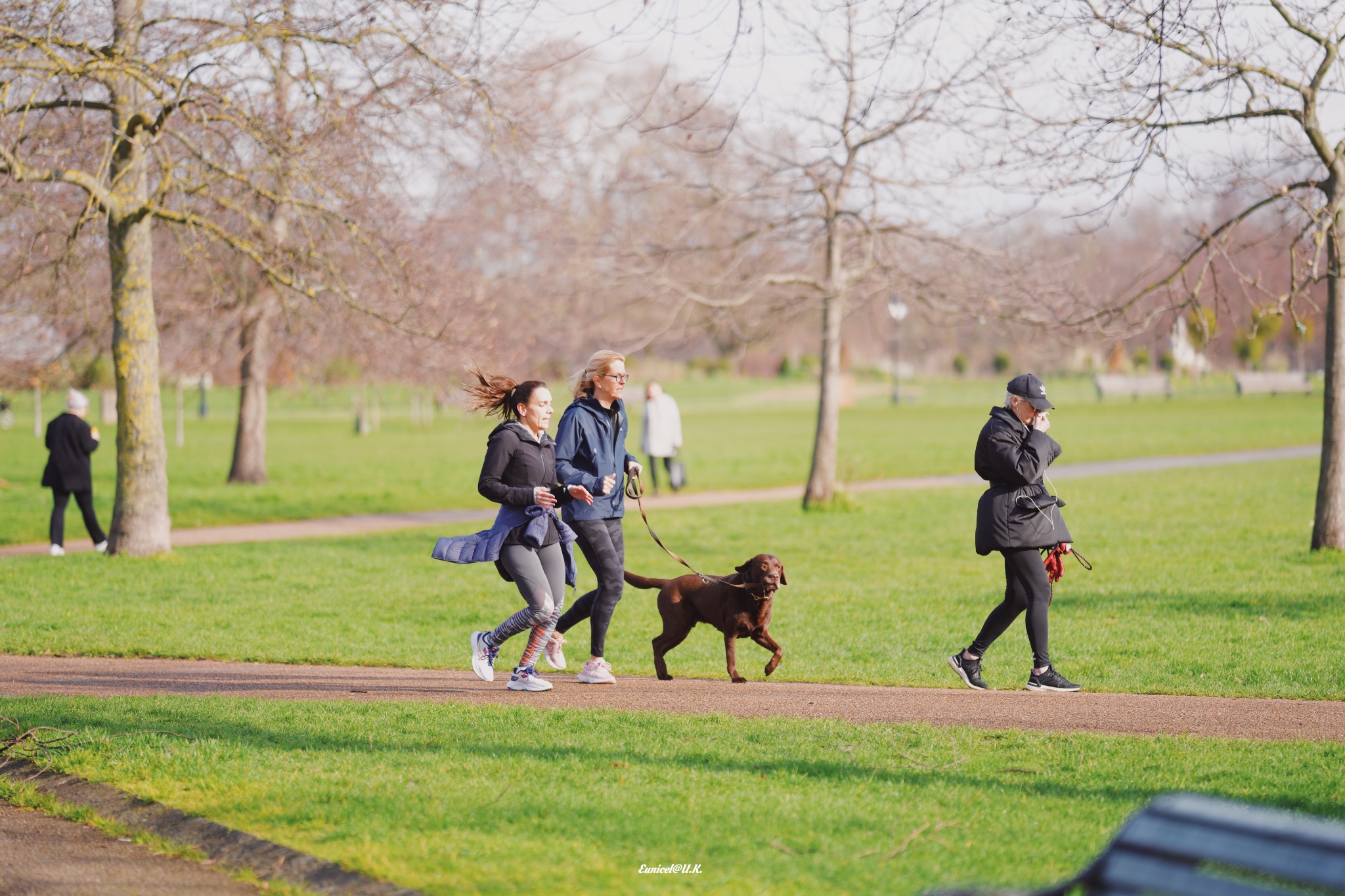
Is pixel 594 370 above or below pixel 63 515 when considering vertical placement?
above

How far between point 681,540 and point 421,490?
8.42m

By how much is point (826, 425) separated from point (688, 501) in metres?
3.05

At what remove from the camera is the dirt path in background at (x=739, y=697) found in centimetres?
675

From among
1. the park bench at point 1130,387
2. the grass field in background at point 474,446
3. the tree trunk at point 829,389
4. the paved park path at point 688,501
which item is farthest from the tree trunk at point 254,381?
the park bench at point 1130,387

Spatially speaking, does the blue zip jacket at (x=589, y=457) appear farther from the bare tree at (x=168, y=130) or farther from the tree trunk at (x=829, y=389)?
the tree trunk at (x=829, y=389)

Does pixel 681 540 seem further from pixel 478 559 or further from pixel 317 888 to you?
pixel 317 888

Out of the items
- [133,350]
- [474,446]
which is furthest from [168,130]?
[474,446]

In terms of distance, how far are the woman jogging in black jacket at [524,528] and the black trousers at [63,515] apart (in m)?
9.07

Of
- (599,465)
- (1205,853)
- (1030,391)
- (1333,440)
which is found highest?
(1030,391)

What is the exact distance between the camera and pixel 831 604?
444 inches

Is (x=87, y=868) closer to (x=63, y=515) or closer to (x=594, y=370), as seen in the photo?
(x=594, y=370)

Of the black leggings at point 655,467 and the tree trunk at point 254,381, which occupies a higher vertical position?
the tree trunk at point 254,381

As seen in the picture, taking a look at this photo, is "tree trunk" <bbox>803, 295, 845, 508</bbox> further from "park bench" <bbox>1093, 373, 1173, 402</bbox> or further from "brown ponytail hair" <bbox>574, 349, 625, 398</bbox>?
"park bench" <bbox>1093, 373, 1173, 402</bbox>

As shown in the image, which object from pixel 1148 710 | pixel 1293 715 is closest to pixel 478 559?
pixel 1148 710
